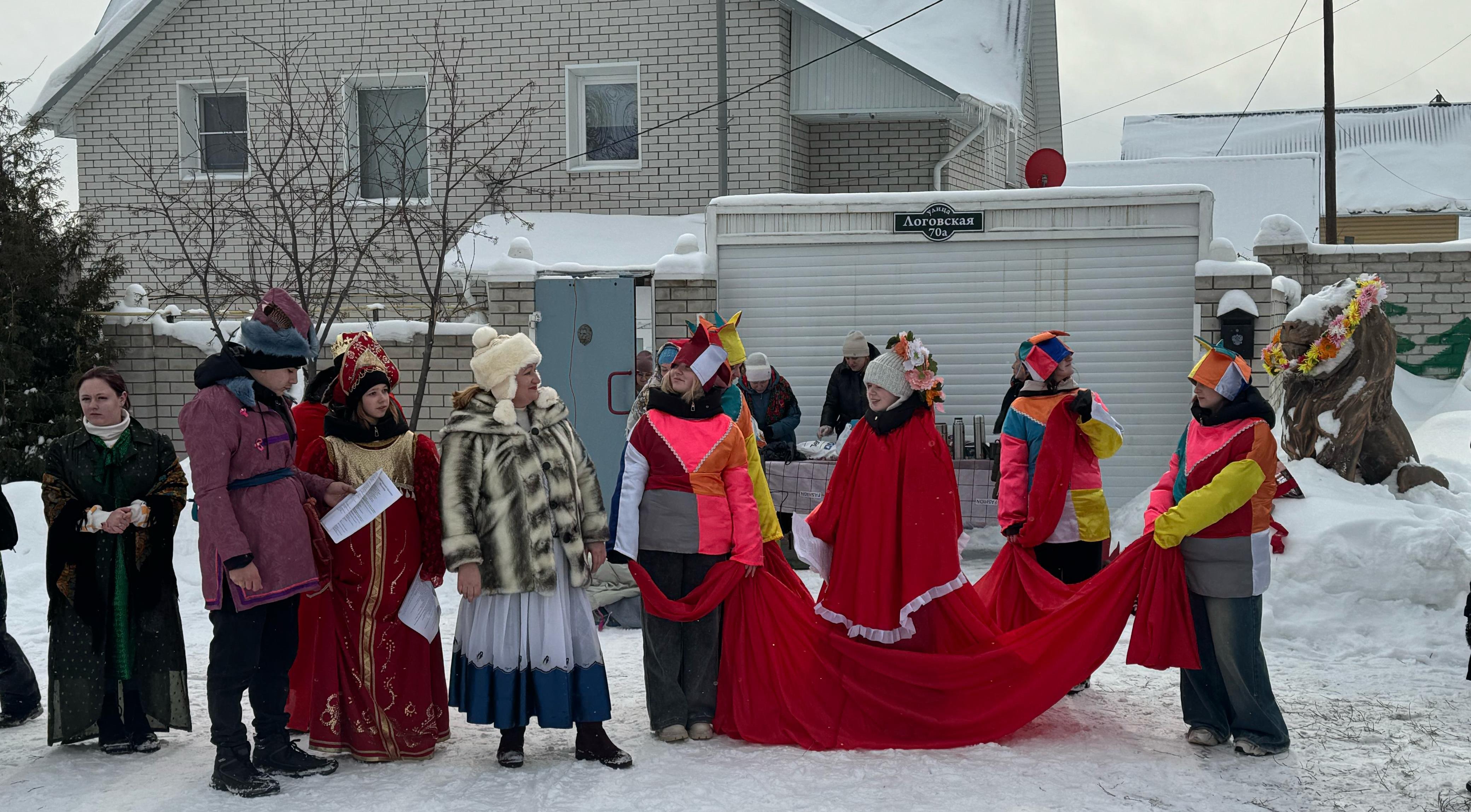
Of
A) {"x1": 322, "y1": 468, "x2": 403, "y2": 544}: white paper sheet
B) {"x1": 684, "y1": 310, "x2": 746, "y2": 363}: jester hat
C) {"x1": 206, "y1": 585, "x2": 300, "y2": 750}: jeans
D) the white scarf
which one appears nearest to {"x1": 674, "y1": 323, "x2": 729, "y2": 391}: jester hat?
{"x1": 684, "y1": 310, "x2": 746, "y2": 363}: jester hat

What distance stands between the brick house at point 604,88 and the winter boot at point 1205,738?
8903 millimetres

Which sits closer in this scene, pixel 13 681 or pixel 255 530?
pixel 255 530

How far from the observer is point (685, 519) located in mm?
4852

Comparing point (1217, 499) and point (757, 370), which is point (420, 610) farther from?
point (757, 370)

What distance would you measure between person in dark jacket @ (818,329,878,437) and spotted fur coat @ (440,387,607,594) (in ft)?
15.6

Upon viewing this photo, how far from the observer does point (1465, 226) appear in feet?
92.7

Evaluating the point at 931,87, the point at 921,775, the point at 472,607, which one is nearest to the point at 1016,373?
the point at 921,775

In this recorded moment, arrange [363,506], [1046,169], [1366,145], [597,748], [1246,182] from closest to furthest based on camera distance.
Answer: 1. [363,506]
2. [597,748]
3. [1046,169]
4. [1246,182]
5. [1366,145]

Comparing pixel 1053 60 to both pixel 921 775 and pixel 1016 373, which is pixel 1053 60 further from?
pixel 921 775

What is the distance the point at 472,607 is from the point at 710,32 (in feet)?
33.5

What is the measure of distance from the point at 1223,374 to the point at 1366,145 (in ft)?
101

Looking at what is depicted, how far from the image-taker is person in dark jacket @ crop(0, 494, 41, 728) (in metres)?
5.06

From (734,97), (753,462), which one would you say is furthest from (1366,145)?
(753,462)

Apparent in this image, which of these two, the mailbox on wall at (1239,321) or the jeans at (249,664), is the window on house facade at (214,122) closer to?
the mailbox on wall at (1239,321)
